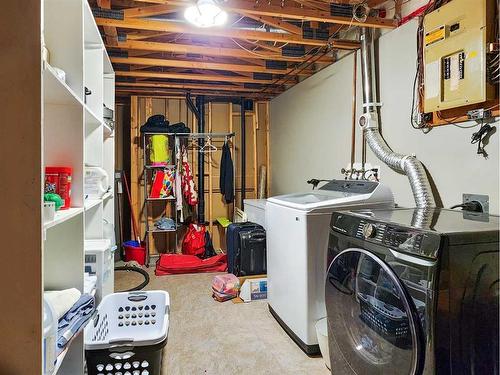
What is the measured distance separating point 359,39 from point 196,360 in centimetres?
275

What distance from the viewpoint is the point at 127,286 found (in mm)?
3625

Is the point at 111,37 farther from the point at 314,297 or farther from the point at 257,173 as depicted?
the point at 257,173

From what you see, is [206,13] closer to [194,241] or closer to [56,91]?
[56,91]

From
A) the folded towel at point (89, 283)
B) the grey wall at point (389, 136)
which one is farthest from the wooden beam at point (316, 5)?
the folded towel at point (89, 283)

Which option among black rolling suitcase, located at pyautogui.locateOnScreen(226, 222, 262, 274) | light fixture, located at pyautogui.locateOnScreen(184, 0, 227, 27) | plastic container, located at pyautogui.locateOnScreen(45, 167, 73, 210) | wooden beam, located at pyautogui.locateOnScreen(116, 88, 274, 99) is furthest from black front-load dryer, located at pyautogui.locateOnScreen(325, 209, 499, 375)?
wooden beam, located at pyautogui.locateOnScreen(116, 88, 274, 99)

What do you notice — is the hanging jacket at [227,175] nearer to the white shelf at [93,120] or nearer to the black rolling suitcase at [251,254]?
the black rolling suitcase at [251,254]

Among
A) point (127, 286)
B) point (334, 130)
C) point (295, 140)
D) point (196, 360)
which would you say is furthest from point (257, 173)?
point (196, 360)

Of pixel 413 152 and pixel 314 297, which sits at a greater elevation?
pixel 413 152

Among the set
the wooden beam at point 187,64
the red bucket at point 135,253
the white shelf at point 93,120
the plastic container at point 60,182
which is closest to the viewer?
the plastic container at point 60,182

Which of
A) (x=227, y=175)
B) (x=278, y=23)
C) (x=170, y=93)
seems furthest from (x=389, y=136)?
(x=170, y=93)

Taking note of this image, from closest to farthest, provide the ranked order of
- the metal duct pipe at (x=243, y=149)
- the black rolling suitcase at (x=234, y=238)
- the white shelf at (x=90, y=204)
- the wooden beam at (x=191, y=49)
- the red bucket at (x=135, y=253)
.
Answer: the white shelf at (x=90, y=204) → the wooden beam at (x=191, y=49) → the black rolling suitcase at (x=234, y=238) → the red bucket at (x=135, y=253) → the metal duct pipe at (x=243, y=149)

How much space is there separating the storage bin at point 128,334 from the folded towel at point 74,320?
0.81ft

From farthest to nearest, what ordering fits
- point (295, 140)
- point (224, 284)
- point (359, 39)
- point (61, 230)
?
point (295, 140) < point (224, 284) < point (359, 39) < point (61, 230)

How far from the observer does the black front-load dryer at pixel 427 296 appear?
116 centimetres
